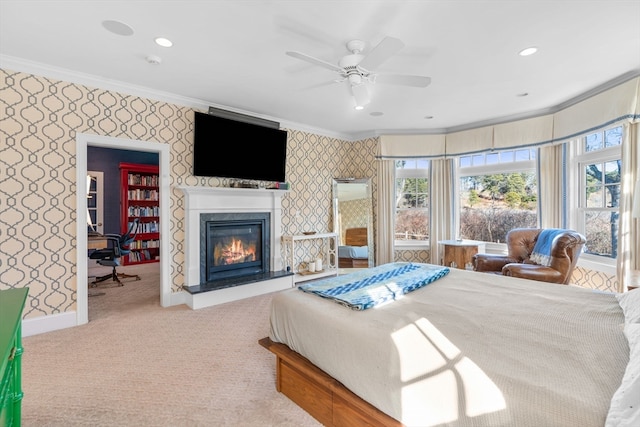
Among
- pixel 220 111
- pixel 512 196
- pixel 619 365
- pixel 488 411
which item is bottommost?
pixel 488 411

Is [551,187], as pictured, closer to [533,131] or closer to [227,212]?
[533,131]

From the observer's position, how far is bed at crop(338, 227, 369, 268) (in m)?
5.52

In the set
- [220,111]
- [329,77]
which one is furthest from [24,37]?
[329,77]

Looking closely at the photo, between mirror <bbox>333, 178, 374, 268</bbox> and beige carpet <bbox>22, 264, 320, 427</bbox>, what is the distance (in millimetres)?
2451

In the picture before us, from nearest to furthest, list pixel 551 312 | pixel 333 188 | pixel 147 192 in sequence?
1. pixel 551 312
2. pixel 333 188
3. pixel 147 192

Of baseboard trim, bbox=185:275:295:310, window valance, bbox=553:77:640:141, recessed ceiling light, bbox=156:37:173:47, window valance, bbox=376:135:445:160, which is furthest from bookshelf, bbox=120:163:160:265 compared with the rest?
window valance, bbox=553:77:640:141

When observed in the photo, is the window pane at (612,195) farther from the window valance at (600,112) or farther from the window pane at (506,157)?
the window pane at (506,157)

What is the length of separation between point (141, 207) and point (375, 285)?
20.5 ft

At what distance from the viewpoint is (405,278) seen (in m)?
2.34

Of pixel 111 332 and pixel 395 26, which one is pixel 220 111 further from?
pixel 111 332

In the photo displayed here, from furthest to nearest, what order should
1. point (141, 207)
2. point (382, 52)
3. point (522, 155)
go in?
point (141, 207)
point (522, 155)
point (382, 52)

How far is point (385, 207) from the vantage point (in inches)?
211

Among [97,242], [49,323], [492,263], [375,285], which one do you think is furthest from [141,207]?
[492,263]

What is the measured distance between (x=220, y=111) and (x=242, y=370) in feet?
10.4
